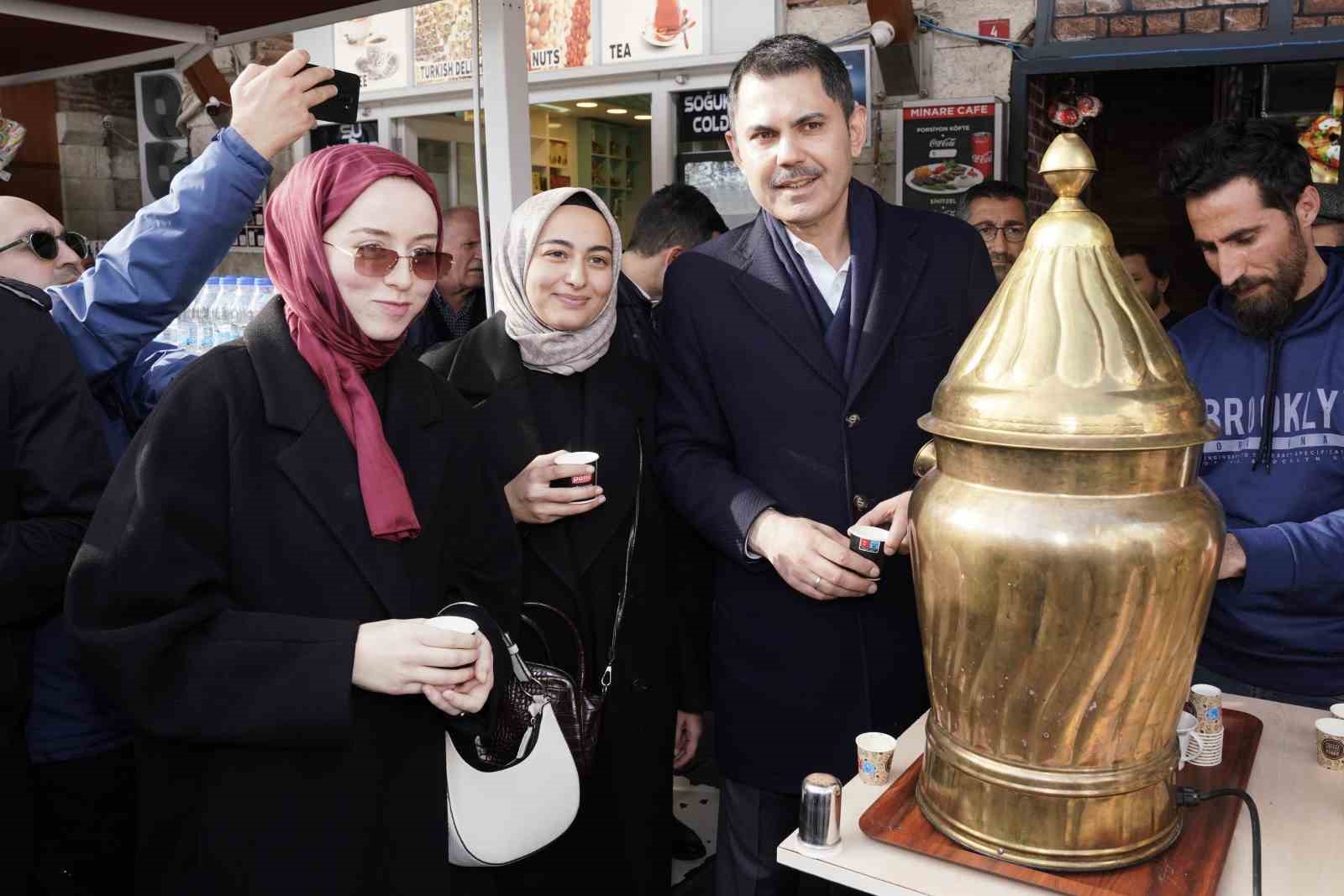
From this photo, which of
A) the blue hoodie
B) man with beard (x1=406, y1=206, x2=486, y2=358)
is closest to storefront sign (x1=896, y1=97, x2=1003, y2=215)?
man with beard (x1=406, y1=206, x2=486, y2=358)

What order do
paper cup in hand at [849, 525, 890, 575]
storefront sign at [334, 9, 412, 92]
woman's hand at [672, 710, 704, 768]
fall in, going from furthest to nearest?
storefront sign at [334, 9, 412, 92] → woman's hand at [672, 710, 704, 768] → paper cup in hand at [849, 525, 890, 575]

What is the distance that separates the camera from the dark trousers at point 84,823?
2031mm

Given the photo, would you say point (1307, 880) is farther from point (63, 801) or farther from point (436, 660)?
point (63, 801)

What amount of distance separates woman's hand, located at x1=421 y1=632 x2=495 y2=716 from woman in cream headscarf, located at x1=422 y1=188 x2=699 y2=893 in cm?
67

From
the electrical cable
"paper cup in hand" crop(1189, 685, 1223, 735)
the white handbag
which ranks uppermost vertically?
"paper cup in hand" crop(1189, 685, 1223, 735)

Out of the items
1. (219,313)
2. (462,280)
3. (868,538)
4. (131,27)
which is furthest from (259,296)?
(868,538)

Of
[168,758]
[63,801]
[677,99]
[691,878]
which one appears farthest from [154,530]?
[677,99]

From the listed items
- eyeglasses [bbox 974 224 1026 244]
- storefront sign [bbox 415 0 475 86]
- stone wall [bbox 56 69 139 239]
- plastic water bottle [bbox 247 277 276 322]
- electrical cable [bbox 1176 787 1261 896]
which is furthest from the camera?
stone wall [bbox 56 69 139 239]

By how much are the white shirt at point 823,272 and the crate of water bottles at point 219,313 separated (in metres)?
2.43

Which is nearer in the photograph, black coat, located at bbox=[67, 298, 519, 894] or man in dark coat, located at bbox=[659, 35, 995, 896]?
black coat, located at bbox=[67, 298, 519, 894]

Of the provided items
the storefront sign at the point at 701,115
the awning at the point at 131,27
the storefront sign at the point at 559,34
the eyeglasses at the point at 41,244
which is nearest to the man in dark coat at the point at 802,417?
the eyeglasses at the point at 41,244

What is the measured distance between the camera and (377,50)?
23.8 ft

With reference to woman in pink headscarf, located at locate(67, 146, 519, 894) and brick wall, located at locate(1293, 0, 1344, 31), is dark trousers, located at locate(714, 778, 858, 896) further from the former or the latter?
brick wall, located at locate(1293, 0, 1344, 31)

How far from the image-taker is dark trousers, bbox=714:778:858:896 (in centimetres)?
204
